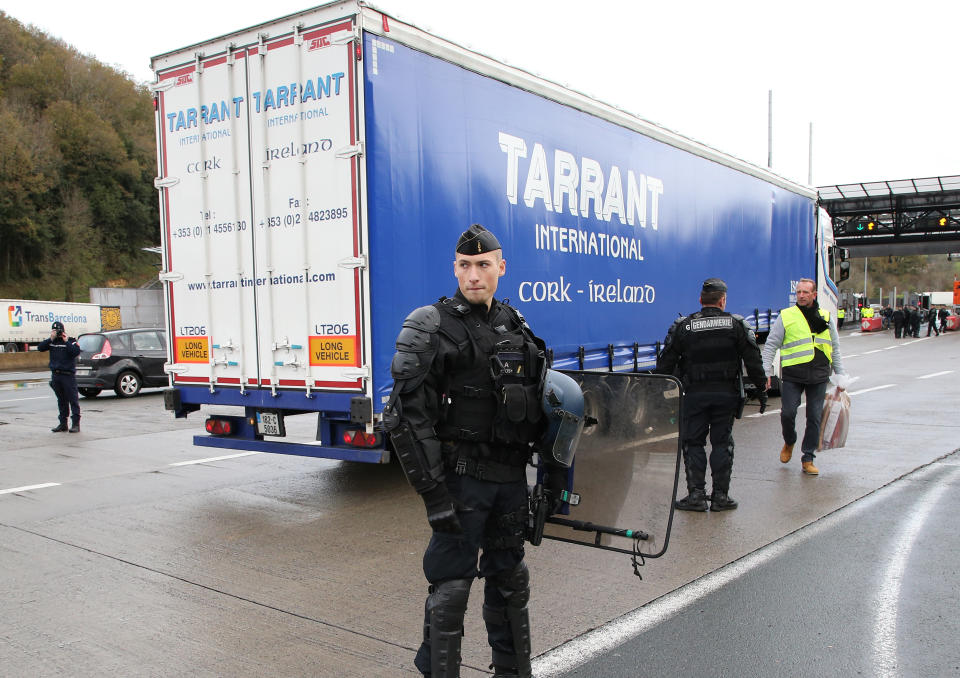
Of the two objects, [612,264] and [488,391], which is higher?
[612,264]

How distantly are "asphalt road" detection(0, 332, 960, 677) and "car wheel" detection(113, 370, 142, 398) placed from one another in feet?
27.9

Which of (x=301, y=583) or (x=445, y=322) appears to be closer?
(x=445, y=322)

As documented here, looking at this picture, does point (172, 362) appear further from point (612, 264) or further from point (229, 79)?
point (612, 264)

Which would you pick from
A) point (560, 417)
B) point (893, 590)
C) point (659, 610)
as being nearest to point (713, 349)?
point (893, 590)

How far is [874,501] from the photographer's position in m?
6.44

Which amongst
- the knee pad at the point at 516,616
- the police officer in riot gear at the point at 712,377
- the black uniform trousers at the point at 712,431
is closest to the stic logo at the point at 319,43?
the police officer in riot gear at the point at 712,377

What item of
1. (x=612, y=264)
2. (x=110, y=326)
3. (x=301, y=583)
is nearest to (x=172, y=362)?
(x=301, y=583)

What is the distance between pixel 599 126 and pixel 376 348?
169 inches

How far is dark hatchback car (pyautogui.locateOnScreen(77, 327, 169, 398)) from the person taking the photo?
52.9ft

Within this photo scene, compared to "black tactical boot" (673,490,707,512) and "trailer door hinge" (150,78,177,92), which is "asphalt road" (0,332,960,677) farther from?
"trailer door hinge" (150,78,177,92)

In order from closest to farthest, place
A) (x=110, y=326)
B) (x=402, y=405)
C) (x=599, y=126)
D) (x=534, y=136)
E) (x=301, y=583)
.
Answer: (x=402, y=405), (x=301, y=583), (x=534, y=136), (x=599, y=126), (x=110, y=326)

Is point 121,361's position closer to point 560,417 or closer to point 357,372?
point 357,372

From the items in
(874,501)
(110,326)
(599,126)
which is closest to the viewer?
(874,501)

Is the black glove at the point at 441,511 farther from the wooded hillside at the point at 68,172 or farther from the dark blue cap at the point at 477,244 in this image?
the wooded hillside at the point at 68,172
